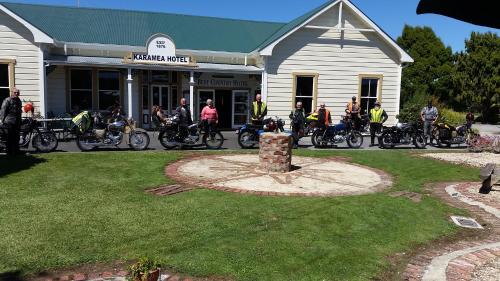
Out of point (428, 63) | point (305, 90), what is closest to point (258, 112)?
point (305, 90)

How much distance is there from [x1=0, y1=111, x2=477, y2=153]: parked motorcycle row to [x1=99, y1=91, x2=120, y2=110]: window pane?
512 cm

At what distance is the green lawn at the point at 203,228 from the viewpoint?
5.21 m

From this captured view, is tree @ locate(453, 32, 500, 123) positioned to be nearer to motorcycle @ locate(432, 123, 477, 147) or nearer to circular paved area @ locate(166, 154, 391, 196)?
motorcycle @ locate(432, 123, 477, 147)

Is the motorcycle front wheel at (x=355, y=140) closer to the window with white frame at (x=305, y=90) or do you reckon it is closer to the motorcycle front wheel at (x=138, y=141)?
the window with white frame at (x=305, y=90)

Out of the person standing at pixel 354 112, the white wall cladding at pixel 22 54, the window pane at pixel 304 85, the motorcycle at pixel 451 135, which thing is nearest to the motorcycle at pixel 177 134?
the white wall cladding at pixel 22 54

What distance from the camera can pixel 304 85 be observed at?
20.9m

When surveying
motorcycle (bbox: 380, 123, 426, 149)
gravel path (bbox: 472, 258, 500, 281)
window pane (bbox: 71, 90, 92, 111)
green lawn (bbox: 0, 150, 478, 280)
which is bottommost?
gravel path (bbox: 472, 258, 500, 281)

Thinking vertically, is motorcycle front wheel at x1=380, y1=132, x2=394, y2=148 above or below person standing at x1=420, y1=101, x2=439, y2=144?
below

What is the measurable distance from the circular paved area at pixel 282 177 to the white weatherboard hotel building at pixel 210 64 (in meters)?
8.15

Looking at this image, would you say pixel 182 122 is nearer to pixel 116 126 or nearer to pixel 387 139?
pixel 116 126

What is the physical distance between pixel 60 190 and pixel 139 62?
11308 mm

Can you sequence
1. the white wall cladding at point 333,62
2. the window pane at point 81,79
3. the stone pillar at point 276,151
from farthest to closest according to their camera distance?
the white wall cladding at point 333,62
the window pane at point 81,79
the stone pillar at point 276,151

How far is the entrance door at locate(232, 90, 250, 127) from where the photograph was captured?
75.6 feet

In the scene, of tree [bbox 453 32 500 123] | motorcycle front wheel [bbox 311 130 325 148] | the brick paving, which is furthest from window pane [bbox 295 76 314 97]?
tree [bbox 453 32 500 123]
